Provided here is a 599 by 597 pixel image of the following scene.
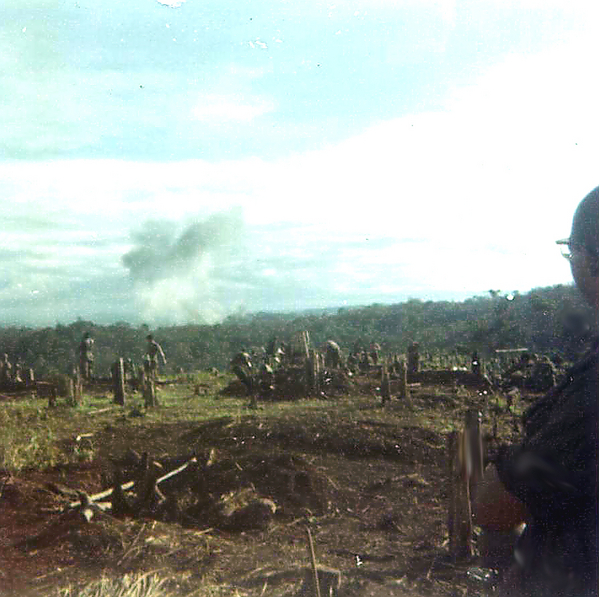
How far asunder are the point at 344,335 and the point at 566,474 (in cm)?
3152

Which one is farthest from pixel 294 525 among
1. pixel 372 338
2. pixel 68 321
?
pixel 68 321

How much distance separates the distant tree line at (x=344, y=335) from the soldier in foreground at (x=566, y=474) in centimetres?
1601

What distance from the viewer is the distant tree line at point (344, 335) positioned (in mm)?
18500

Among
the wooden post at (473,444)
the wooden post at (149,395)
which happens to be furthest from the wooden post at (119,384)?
the wooden post at (473,444)

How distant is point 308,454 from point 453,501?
3538 millimetres

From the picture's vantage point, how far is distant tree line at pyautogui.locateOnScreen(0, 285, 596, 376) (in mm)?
18500

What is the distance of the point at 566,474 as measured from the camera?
174 centimetres

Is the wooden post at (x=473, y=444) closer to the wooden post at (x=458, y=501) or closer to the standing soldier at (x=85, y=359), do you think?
the wooden post at (x=458, y=501)

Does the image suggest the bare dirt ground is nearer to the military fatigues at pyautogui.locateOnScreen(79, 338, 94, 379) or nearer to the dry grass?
the dry grass

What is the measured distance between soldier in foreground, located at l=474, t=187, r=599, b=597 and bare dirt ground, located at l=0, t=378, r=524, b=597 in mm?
2898

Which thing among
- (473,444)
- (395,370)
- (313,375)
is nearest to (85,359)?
(313,375)

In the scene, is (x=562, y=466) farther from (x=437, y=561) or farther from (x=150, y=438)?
(x=150, y=438)

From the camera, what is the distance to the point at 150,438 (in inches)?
373

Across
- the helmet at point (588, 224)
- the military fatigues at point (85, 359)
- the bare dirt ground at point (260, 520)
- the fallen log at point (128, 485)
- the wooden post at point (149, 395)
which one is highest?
the helmet at point (588, 224)
